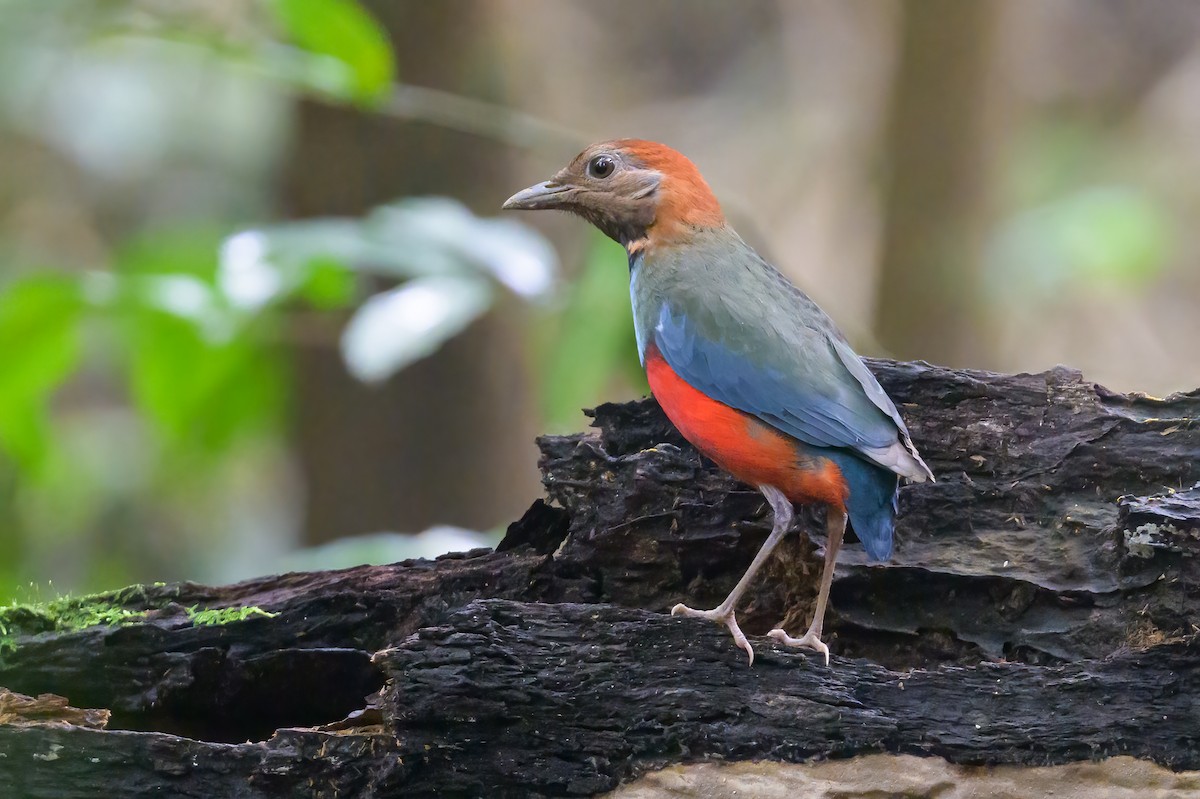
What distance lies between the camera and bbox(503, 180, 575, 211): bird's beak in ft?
14.0

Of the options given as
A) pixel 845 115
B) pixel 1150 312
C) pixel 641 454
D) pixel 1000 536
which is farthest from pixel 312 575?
pixel 1150 312

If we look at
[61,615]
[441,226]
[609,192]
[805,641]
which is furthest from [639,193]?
[61,615]

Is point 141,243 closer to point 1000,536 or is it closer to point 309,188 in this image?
point 309,188

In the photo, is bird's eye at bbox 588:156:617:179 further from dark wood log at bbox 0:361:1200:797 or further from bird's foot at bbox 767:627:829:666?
bird's foot at bbox 767:627:829:666

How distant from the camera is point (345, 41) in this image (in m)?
4.77

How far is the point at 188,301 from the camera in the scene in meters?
4.62

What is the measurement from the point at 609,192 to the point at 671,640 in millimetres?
1620

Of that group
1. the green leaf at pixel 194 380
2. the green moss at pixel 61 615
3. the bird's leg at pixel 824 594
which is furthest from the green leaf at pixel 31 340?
the bird's leg at pixel 824 594

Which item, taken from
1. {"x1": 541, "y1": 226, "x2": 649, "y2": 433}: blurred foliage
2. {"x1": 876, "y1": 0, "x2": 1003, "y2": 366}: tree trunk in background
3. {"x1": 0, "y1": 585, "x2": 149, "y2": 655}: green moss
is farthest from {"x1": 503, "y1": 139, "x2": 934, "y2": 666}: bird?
{"x1": 876, "y1": 0, "x2": 1003, "y2": 366}: tree trunk in background

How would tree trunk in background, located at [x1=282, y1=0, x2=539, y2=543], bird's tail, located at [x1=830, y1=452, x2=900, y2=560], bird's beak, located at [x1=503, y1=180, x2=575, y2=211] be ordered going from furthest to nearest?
tree trunk in background, located at [x1=282, y1=0, x2=539, y2=543] < bird's beak, located at [x1=503, y1=180, x2=575, y2=211] < bird's tail, located at [x1=830, y1=452, x2=900, y2=560]

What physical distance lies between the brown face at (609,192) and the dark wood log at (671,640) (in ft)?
2.23

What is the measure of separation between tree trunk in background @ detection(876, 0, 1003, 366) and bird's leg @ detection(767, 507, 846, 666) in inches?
164

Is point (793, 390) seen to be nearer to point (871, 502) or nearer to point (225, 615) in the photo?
point (871, 502)

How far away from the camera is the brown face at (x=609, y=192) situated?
4168 mm
